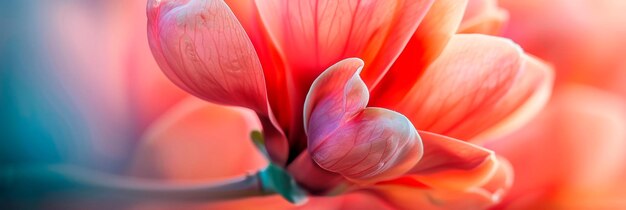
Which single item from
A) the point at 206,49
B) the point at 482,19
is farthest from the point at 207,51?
the point at 482,19

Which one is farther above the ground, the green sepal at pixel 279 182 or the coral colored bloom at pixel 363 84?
the coral colored bloom at pixel 363 84

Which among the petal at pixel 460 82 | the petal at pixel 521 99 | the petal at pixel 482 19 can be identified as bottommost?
the petal at pixel 521 99

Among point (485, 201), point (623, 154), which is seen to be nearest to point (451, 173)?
point (485, 201)

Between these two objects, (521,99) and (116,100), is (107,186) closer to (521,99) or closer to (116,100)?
(116,100)

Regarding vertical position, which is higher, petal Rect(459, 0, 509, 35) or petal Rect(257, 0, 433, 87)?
petal Rect(257, 0, 433, 87)
